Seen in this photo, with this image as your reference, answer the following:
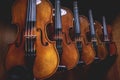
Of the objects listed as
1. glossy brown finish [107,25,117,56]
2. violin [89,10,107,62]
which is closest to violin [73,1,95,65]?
violin [89,10,107,62]

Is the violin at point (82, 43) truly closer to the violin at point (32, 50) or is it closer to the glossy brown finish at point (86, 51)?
the glossy brown finish at point (86, 51)

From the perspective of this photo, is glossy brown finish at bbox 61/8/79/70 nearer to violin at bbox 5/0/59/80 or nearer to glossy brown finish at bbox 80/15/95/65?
glossy brown finish at bbox 80/15/95/65

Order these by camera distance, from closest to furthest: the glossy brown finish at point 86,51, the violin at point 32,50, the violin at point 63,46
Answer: the violin at point 32,50
the violin at point 63,46
the glossy brown finish at point 86,51

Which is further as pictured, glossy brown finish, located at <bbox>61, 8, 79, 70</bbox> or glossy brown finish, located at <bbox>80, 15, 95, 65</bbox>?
glossy brown finish, located at <bbox>80, 15, 95, 65</bbox>

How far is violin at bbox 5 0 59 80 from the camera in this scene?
2035mm

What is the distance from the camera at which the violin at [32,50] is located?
2.04 metres

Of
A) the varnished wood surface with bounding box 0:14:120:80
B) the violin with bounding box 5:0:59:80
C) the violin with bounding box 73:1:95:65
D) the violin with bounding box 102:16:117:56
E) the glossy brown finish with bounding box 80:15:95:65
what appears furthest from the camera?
the violin with bounding box 102:16:117:56

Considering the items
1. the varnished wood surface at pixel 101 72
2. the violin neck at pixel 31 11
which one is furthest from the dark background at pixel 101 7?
the violin neck at pixel 31 11

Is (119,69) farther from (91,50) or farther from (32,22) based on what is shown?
(32,22)

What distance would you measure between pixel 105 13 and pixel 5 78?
274 cm

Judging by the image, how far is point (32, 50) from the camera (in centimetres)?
202

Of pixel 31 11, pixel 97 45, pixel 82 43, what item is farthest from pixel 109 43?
pixel 31 11

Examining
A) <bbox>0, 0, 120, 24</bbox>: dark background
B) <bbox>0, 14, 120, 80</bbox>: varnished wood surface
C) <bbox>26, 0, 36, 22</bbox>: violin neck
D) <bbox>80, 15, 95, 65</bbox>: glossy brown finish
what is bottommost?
<bbox>0, 14, 120, 80</bbox>: varnished wood surface

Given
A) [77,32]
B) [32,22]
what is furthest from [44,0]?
[77,32]
